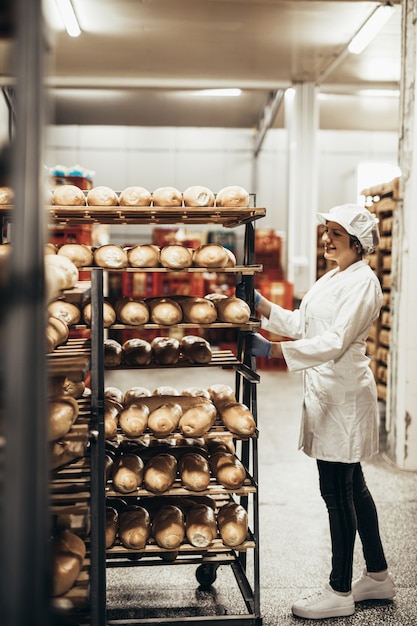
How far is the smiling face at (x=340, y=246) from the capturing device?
2.74 m

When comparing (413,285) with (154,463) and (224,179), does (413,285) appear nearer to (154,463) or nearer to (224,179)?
(154,463)

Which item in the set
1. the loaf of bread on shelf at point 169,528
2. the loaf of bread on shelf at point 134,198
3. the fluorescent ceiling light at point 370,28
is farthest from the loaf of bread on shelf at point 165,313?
the fluorescent ceiling light at point 370,28

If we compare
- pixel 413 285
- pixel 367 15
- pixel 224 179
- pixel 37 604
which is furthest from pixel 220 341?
pixel 37 604

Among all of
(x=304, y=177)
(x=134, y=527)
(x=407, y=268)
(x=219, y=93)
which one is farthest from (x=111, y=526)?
(x=219, y=93)

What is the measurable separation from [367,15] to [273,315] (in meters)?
5.26

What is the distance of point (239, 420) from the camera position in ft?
8.44

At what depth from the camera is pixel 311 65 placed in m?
8.97

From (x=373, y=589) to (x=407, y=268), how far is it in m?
2.56

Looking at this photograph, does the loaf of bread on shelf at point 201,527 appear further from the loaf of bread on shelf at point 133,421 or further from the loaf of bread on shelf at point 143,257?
the loaf of bread on shelf at point 143,257

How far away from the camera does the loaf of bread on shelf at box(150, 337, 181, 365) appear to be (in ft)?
8.70

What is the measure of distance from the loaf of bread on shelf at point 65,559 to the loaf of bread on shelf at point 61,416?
34 centimetres

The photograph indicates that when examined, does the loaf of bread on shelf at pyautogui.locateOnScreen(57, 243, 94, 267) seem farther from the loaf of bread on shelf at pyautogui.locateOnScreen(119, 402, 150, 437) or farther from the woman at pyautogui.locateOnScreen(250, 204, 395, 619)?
the woman at pyautogui.locateOnScreen(250, 204, 395, 619)

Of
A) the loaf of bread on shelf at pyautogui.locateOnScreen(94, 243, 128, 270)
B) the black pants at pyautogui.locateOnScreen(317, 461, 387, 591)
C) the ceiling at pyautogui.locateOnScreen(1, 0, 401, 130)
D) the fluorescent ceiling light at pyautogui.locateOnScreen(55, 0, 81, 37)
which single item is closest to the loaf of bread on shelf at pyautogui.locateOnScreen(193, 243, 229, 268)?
the loaf of bread on shelf at pyautogui.locateOnScreen(94, 243, 128, 270)

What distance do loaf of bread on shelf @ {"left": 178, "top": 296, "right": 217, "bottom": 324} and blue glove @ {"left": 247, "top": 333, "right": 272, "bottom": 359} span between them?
179 mm
